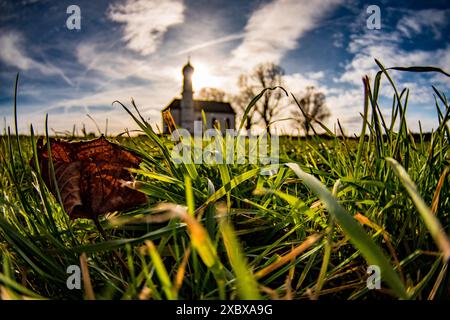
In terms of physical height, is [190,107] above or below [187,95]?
below

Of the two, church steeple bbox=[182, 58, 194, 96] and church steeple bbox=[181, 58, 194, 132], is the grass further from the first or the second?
church steeple bbox=[182, 58, 194, 96]

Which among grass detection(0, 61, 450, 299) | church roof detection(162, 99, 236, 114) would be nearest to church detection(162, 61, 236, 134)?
church roof detection(162, 99, 236, 114)

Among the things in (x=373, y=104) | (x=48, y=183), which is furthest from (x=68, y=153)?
(x=373, y=104)

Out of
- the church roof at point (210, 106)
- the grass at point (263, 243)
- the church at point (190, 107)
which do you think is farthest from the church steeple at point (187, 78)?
the grass at point (263, 243)

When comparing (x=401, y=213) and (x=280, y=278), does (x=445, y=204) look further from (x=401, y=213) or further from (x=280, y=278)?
(x=280, y=278)

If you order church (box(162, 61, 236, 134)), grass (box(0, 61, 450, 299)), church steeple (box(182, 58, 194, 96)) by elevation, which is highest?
church steeple (box(182, 58, 194, 96))

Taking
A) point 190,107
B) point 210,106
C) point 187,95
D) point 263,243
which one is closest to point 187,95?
point 187,95

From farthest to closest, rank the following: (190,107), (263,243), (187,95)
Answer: (190,107)
(187,95)
(263,243)

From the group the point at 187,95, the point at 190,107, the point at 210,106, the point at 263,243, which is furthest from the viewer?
the point at 210,106

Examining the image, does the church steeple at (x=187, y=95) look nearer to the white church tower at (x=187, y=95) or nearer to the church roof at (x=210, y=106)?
the white church tower at (x=187, y=95)

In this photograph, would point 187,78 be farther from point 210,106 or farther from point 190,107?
point 210,106

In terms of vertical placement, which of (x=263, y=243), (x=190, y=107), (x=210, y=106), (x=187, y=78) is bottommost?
(x=263, y=243)
